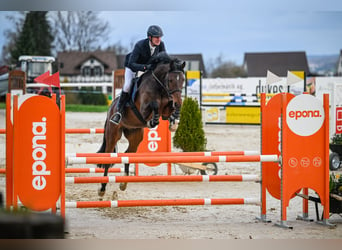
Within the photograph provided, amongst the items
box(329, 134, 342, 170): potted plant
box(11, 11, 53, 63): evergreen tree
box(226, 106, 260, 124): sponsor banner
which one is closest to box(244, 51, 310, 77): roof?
box(11, 11, 53, 63): evergreen tree

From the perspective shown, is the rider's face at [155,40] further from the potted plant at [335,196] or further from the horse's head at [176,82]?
the potted plant at [335,196]

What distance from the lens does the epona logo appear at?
3.55m

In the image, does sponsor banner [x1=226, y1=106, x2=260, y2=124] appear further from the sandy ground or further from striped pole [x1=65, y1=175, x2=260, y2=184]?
striped pole [x1=65, y1=175, x2=260, y2=184]

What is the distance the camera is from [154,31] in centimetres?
399

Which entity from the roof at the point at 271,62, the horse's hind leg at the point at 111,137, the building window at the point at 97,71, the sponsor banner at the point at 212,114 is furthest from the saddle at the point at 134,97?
Answer: the roof at the point at 271,62

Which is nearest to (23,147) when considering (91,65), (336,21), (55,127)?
(55,127)

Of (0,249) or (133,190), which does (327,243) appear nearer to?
(0,249)

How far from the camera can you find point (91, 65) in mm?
24594

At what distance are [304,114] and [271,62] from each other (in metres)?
28.4

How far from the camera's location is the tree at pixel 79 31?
1273 cm

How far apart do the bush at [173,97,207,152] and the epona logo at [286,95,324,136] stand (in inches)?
116

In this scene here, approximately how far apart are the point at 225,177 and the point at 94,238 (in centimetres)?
107

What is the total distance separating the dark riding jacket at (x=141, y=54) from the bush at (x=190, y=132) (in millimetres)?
2362

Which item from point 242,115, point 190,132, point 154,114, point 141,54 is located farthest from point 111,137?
point 242,115
